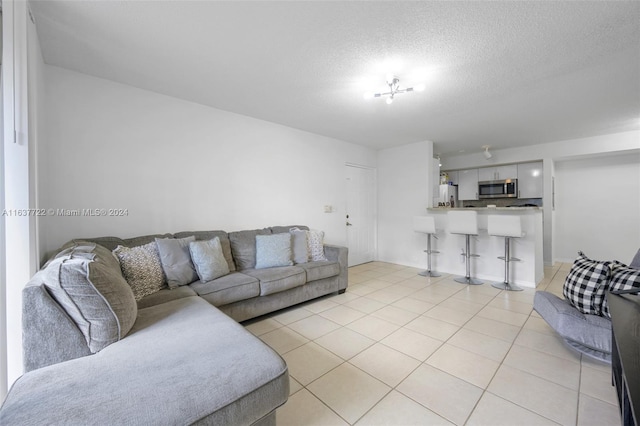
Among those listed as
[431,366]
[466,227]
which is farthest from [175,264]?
[466,227]

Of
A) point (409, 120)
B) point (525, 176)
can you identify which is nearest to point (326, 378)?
point (409, 120)

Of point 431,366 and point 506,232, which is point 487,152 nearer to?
point 506,232

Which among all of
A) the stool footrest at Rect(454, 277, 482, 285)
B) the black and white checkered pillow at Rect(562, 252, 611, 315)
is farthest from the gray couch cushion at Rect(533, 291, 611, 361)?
the stool footrest at Rect(454, 277, 482, 285)

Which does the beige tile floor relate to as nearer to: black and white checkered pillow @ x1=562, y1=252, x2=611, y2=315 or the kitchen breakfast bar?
black and white checkered pillow @ x1=562, y1=252, x2=611, y2=315

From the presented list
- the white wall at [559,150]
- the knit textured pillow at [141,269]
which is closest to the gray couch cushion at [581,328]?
the knit textured pillow at [141,269]

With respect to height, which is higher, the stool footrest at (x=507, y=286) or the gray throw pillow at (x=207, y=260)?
the gray throw pillow at (x=207, y=260)

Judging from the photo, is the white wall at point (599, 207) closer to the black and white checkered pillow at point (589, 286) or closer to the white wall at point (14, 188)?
the black and white checkered pillow at point (589, 286)

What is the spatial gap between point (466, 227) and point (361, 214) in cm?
193

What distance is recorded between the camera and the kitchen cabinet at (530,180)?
17.2 feet

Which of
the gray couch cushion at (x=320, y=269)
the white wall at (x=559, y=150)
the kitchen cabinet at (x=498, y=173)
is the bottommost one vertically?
the gray couch cushion at (x=320, y=269)

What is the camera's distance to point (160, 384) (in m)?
0.98

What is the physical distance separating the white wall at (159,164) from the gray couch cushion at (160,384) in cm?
149

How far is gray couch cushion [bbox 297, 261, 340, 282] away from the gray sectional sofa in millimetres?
1421

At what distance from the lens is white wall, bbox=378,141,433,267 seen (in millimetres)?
4840
